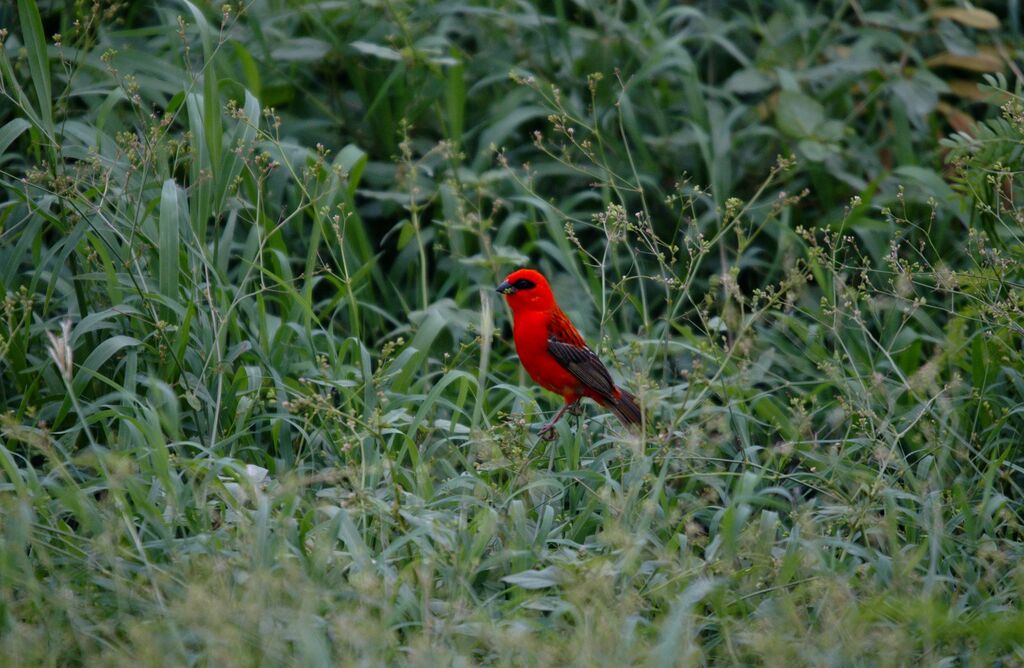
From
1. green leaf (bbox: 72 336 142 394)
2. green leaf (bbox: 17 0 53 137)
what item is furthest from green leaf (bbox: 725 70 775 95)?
green leaf (bbox: 72 336 142 394)

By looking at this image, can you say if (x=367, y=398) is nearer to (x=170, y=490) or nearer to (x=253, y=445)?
(x=253, y=445)

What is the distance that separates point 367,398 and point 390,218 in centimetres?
188

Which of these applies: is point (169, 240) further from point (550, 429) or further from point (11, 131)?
point (550, 429)

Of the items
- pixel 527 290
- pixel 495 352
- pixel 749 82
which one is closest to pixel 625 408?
pixel 527 290

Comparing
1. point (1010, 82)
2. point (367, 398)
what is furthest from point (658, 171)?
point (367, 398)

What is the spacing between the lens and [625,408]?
A: 402 centimetres

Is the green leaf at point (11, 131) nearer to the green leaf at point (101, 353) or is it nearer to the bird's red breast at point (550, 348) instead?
the green leaf at point (101, 353)

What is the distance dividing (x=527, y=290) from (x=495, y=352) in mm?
831

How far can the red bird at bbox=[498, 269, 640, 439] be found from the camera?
394 centimetres

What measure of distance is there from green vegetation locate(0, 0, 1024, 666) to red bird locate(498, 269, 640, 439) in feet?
0.32

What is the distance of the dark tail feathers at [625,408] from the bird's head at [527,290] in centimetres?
44

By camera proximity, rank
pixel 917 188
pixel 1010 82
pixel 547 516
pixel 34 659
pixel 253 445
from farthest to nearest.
A: 1. pixel 1010 82
2. pixel 917 188
3. pixel 253 445
4. pixel 547 516
5. pixel 34 659

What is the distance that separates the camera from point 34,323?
4160 mm

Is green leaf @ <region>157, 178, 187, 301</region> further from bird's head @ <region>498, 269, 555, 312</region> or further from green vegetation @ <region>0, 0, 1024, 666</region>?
bird's head @ <region>498, 269, 555, 312</region>
